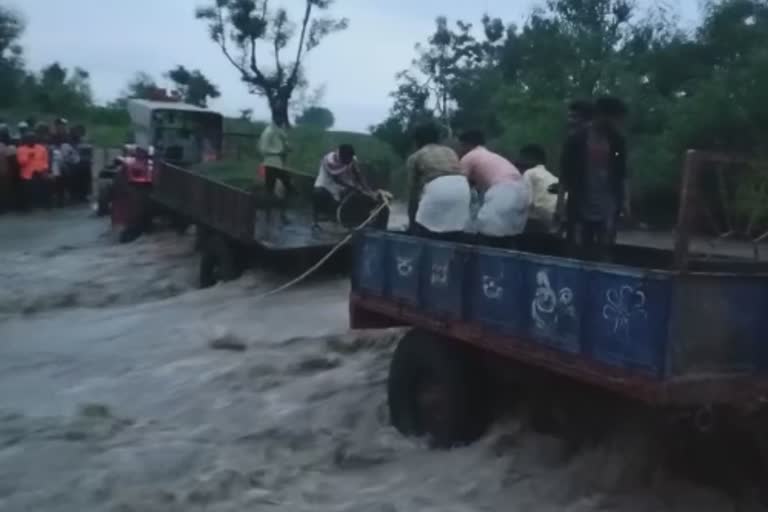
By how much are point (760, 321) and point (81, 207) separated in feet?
70.7

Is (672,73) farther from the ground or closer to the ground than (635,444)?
farther from the ground

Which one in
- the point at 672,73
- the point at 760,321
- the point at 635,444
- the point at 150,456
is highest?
the point at 672,73

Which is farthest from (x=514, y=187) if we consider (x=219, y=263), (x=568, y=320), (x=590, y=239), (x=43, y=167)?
(x=43, y=167)

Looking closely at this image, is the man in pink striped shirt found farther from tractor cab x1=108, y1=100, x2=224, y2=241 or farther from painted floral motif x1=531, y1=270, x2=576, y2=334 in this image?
tractor cab x1=108, y1=100, x2=224, y2=241

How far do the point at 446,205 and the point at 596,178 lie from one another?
1.05 m

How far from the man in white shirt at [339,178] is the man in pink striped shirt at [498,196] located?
5.27 meters

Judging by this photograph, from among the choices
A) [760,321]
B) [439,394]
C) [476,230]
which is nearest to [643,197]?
[476,230]

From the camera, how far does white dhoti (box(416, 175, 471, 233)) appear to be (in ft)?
26.7

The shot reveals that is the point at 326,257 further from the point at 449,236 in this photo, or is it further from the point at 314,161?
the point at 314,161

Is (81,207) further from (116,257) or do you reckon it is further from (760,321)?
(760,321)

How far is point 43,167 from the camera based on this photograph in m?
23.6

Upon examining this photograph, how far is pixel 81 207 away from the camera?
25250mm

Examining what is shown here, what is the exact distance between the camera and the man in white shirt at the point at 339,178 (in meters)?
13.5

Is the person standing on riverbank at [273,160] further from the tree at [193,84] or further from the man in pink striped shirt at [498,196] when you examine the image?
the tree at [193,84]
